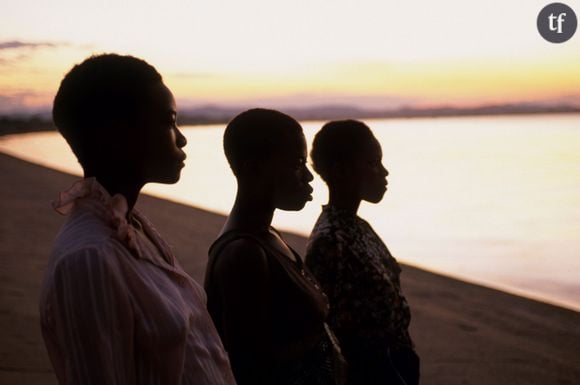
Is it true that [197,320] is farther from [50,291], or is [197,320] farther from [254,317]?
[254,317]

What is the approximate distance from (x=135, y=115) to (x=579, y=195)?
2221cm

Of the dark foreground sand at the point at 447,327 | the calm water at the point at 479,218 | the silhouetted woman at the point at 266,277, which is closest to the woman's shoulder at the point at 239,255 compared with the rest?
the silhouetted woman at the point at 266,277

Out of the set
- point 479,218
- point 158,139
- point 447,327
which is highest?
→ point 158,139

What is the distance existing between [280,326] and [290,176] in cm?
54

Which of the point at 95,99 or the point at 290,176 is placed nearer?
the point at 95,99

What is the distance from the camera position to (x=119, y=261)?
1492mm

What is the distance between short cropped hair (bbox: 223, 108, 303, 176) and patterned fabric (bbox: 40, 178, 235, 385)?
95cm

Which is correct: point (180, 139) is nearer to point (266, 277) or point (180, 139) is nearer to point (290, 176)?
point (266, 277)

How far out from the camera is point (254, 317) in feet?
7.63

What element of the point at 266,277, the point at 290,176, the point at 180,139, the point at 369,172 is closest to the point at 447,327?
the point at 369,172

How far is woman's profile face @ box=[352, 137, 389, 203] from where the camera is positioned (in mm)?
3236

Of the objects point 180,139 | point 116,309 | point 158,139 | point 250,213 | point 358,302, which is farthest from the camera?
point 358,302

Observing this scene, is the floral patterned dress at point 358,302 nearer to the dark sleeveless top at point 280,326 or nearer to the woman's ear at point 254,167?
the dark sleeveless top at point 280,326

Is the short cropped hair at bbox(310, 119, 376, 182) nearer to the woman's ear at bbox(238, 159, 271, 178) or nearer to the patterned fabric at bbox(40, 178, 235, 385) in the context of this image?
the woman's ear at bbox(238, 159, 271, 178)
